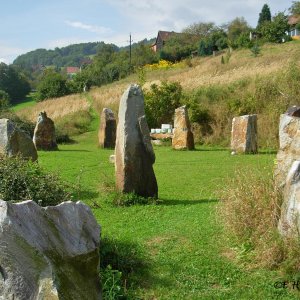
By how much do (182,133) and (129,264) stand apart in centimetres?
Answer: 1528

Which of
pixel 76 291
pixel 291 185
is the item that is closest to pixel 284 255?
pixel 291 185

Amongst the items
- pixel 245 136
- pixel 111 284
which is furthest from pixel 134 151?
pixel 245 136

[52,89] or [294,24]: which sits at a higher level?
[294,24]

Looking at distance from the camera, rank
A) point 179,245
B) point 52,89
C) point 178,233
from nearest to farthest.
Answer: point 179,245 → point 178,233 → point 52,89

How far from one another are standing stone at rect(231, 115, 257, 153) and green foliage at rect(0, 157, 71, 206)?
11263 millimetres

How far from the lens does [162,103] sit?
91.8 feet

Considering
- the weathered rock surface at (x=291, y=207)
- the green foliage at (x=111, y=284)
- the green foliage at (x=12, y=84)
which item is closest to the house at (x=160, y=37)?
the green foliage at (x=12, y=84)

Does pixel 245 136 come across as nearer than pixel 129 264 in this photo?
No

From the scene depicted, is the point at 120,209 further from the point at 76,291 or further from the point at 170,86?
the point at 170,86

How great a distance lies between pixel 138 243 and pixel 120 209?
2349mm

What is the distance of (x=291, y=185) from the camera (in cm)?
614

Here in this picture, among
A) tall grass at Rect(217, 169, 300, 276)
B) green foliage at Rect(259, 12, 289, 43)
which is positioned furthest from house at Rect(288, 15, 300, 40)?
tall grass at Rect(217, 169, 300, 276)

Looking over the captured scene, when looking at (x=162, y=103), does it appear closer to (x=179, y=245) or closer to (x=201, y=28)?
(x=179, y=245)

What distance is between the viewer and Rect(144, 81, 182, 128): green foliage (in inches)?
1101
